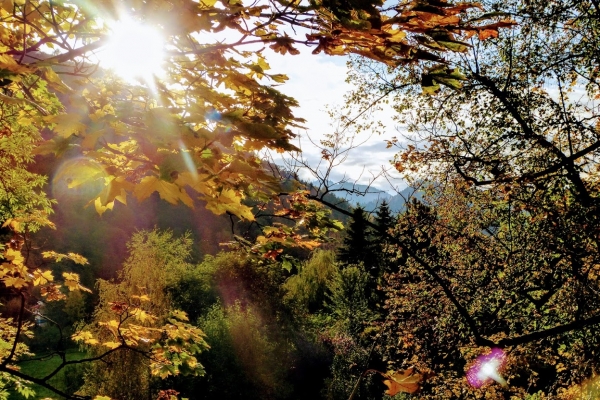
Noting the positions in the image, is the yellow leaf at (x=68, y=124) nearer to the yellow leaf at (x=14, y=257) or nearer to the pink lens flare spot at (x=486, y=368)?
the yellow leaf at (x=14, y=257)

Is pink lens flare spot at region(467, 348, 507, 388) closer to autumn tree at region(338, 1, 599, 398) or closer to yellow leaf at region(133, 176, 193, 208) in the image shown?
autumn tree at region(338, 1, 599, 398)

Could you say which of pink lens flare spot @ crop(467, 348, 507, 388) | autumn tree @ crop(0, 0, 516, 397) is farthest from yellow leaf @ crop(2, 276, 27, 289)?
pink lens flare spot @ crop(467, 348, 507, 388)

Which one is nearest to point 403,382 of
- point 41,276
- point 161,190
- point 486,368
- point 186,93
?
point 161,190

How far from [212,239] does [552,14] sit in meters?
46.6

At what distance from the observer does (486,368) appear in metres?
7.00

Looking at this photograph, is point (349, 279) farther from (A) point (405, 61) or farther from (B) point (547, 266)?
(A) point (405, 61)

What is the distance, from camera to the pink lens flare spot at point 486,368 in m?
6.89

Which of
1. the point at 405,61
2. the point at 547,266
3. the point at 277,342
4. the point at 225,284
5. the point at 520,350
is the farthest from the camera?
the point at 225,284

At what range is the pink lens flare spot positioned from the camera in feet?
22.6

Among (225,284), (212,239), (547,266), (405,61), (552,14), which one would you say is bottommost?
(405,61)

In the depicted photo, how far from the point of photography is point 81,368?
1684 cm

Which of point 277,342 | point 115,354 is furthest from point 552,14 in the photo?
point 277,342

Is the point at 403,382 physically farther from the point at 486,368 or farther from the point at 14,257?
the point at 486,368

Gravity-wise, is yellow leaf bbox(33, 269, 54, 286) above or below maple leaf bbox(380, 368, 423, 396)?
above
